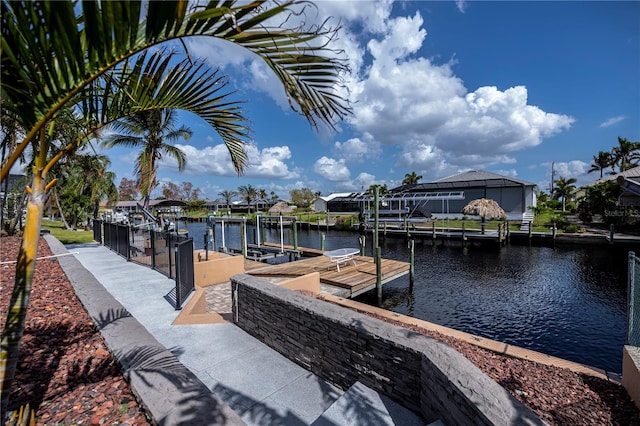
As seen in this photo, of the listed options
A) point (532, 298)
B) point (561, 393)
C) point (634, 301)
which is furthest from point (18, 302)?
point (532, 298)

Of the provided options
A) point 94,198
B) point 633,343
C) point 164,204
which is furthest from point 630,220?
point 94,198

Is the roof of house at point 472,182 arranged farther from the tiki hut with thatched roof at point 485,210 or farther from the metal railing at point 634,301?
the metal railing at point 634,301

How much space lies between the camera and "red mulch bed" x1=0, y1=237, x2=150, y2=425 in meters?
2.23

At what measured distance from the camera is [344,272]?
1168cm

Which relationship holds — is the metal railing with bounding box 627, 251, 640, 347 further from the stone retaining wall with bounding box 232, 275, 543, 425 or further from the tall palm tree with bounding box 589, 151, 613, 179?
the tall palm tree with bounding box 589, 151, 613, 179

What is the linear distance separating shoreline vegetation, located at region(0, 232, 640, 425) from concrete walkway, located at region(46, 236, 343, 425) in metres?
0.15

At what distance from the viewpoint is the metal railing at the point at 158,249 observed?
6031 millimetres

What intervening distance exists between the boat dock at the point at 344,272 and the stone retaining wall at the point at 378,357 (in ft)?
18.1

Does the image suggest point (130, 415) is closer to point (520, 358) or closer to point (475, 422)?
point (475, 422)

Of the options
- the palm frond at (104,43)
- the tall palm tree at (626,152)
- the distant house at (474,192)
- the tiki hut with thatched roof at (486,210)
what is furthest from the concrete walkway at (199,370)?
the tall palm tree at (626,152)

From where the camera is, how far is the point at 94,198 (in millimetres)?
28312

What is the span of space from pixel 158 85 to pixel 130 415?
2.48 m

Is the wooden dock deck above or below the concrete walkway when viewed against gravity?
below

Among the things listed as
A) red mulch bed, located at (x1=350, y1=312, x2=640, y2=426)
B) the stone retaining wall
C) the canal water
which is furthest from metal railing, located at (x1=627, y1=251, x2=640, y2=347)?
the canal water
